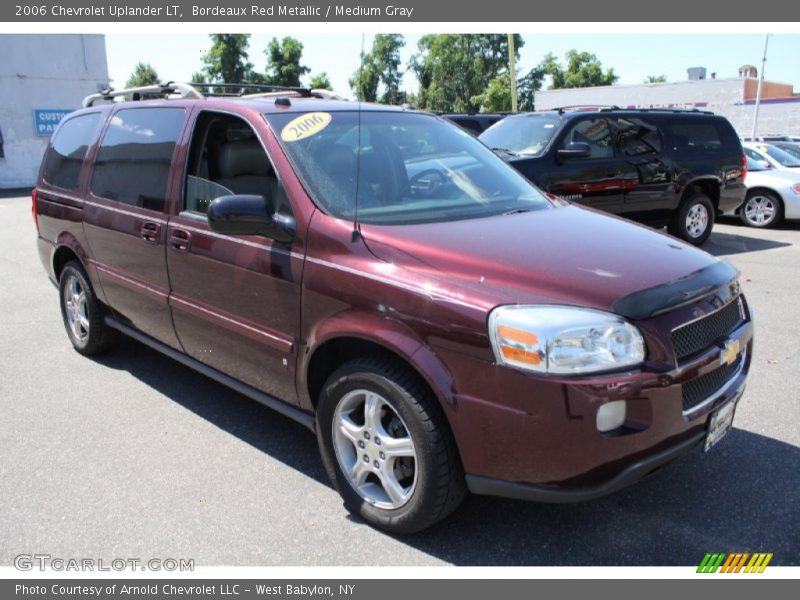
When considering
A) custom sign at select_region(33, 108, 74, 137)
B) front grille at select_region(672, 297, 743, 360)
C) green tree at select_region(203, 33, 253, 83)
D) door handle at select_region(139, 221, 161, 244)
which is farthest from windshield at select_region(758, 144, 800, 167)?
green tree at select_region(203, 33, 253, 83)

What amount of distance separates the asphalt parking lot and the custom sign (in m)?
25.9

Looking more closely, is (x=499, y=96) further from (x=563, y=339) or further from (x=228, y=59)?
(x=563, y=339)

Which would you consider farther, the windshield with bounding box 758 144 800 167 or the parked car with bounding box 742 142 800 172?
the windshield with bounding box 758 144 800 167

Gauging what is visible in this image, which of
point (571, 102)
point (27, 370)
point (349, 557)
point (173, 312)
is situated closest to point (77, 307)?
point (27, 370)

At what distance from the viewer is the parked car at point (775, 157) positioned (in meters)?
12.7

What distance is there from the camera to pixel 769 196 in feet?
40.9

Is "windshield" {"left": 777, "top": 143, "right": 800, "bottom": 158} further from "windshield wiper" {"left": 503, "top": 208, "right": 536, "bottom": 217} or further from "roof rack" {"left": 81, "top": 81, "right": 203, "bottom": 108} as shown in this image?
"roof rack" {"left": 81, "top": 81, "right": 203, "bottom": 108}

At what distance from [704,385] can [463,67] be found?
38.9 meters

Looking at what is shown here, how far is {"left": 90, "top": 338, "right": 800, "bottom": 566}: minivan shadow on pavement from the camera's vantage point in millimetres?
2867

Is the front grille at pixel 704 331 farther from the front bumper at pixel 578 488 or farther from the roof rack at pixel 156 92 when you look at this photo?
the roof rack at pixel 156 92

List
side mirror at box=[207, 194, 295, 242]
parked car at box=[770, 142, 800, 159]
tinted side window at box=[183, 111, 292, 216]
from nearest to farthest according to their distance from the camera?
side mirror at box=[207, 194, 295, 242]
tinted side window at box=[183, 111, 292, 216]
parked car at box=[770, 142, 800, 159]

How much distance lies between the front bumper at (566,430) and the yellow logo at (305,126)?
5.36 ft

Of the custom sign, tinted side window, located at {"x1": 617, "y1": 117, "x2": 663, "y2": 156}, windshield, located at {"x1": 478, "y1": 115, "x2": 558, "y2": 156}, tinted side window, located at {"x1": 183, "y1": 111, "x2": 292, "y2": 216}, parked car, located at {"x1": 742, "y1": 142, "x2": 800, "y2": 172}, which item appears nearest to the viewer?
tinted side window, located at {"x1": 183, "y1": 111, "x2": 292, "y2": 216}

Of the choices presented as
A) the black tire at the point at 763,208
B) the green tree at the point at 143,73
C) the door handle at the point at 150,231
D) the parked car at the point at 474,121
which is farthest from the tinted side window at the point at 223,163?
the green tree at the point at 143,73
